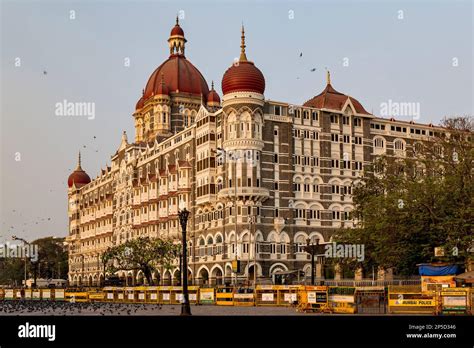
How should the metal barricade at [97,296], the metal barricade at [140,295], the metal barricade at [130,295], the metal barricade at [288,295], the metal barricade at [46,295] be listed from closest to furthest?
the metal barricade at [288,295] → the metal barricade at [140,295] → the metal barricade at [130,295] → the metal barricade at [97,296] → the metal barricade at [46,295]

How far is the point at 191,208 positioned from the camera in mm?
84500

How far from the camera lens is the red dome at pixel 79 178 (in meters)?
140

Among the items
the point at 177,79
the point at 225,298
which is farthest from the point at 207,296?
the point at 177,79

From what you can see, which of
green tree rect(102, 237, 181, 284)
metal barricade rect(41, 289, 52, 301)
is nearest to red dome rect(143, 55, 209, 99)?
green tree rect(102, 237, 181, 284)

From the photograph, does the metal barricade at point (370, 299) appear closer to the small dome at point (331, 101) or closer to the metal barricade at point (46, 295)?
the metal barricade at point (46, 295)

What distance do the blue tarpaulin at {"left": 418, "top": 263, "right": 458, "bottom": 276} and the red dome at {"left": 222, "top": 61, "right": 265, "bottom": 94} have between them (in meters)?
35.1

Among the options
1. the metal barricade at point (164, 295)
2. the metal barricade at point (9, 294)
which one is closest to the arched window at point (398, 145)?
the metal barricade at point (164, 295)

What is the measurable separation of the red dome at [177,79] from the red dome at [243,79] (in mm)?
31981

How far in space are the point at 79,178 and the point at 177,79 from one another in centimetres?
4301
